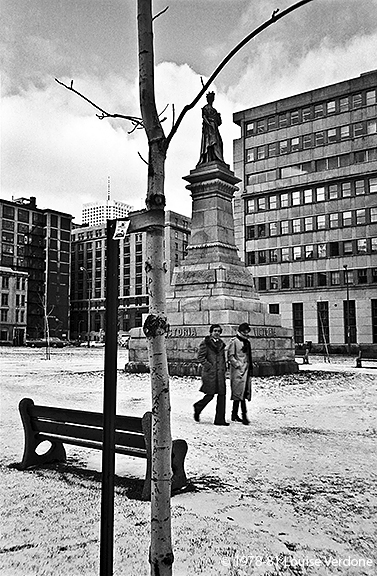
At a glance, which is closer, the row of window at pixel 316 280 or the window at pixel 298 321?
the row of window at pixel 316 280

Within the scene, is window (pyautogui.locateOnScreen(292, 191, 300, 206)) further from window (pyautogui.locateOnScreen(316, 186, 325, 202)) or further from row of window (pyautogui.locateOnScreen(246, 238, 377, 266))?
row of window (pyautogui.locateOnScreen(246, 238, 377, 266))

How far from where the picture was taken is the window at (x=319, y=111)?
6519 centimetres

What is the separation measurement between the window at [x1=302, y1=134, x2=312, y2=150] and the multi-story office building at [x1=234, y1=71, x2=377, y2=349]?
12cm

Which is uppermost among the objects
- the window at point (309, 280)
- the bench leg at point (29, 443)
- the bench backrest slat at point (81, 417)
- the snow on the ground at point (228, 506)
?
the window at point (309, 280)

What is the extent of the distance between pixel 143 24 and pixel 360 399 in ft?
44.2

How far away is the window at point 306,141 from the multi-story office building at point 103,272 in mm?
52227

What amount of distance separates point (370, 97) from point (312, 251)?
17.7 metres

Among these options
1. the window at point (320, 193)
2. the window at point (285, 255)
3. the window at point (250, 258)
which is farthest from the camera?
the window at point (250, 258)

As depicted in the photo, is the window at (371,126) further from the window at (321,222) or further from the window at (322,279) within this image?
the window at (322,279)

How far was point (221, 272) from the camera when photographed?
2155 centimetres

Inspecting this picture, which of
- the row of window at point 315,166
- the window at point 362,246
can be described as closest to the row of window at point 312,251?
the window at point 362,246

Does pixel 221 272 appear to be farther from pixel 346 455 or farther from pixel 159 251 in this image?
pixel 159 251

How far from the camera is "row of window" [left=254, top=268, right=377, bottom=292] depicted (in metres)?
60.1

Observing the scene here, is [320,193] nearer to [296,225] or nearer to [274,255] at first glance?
[296,225]
